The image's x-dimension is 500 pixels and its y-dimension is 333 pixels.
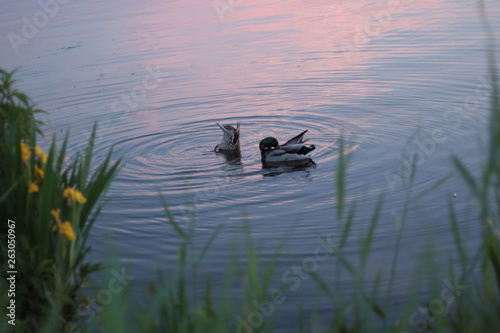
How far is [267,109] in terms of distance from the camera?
1265cm

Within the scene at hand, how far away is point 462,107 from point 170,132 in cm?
536

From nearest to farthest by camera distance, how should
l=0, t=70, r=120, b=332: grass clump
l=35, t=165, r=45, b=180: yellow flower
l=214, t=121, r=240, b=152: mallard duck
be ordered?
l=0, t=70, r=120, b=332: grass clump
l=35, t=165, r=45, b=180: yellow flower
l=214, t=121, r=240, b=152: mallard duck

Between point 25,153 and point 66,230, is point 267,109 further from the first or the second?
point 66,230

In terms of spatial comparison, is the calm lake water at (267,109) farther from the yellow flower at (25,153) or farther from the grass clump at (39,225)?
the yellow flower at (25,153)

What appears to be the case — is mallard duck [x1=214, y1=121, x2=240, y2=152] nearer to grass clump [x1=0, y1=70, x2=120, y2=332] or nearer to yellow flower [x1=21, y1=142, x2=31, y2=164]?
grass clump [x1=0, y1=70, x2=120, y2=332]

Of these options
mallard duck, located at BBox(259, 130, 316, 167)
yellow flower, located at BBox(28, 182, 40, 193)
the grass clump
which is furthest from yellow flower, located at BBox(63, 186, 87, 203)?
mallard duck, located at BBox(259, 130, 316, 167)

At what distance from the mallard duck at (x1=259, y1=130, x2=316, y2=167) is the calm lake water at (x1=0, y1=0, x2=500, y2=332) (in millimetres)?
212

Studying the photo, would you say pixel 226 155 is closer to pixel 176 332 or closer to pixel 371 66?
pixel 371 66

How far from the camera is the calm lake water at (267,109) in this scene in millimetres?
6867

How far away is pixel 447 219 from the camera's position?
6863 millimetres

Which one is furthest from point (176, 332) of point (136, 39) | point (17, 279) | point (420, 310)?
point (136, 39)

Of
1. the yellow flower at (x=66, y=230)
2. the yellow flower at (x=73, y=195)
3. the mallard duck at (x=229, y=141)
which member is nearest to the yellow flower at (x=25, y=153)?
the yellow flower at (x=73, y=195)

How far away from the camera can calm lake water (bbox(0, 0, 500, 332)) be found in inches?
270

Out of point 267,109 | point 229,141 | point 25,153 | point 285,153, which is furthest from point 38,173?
point 267,109
